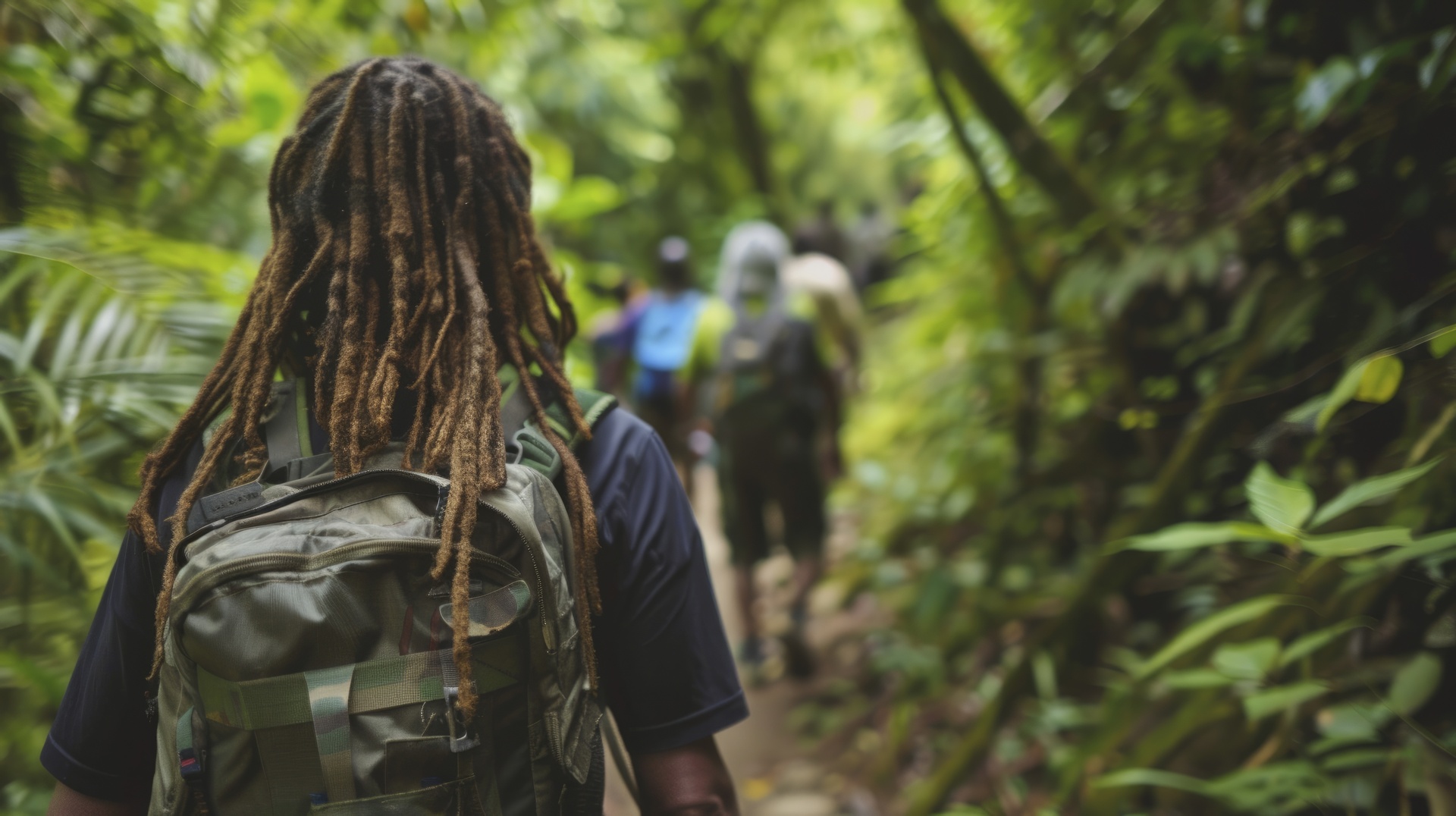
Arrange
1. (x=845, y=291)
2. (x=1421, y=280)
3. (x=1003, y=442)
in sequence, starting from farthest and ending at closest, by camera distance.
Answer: (x=845, y=291) < (x=1003, y=442) < (x=1421, y=280)

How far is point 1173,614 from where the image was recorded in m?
3.44

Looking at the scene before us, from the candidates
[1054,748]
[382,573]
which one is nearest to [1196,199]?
[1054,748]

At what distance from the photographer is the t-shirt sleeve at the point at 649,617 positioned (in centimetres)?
129

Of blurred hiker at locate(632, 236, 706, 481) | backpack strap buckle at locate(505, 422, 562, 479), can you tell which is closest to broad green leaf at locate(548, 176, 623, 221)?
backpack strap buckle at locate(505, 422, 562, 479)

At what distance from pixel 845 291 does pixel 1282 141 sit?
314cm

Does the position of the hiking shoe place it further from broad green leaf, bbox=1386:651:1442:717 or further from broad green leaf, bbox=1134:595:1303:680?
broad green leaf, bbox=1386:651:1442:717

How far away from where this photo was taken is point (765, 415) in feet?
14.9

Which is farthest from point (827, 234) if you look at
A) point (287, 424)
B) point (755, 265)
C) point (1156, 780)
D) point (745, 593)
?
point (287, 424)

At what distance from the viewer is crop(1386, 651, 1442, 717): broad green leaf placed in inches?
70.2

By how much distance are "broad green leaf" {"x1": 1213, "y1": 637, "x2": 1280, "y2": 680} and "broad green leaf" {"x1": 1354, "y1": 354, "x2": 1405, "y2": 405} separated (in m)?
0.61

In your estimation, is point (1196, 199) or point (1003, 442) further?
point (1003, 442)

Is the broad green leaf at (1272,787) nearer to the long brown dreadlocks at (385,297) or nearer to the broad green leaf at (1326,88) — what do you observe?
the broad green leaf at (1326,88)

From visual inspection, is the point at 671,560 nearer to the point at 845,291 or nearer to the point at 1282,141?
the point at 1282,141

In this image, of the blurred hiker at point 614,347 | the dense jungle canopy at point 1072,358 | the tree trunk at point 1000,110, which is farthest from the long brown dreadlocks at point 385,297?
the blurred hiker at point 614,347
